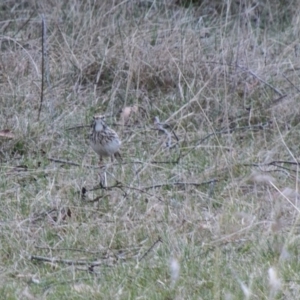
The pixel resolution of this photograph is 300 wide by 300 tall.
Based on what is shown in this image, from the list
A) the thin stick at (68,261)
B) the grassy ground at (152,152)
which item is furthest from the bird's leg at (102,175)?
the thin stick at (68,261)

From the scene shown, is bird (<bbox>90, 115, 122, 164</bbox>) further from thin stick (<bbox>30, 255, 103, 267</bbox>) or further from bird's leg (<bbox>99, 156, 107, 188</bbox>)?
thin stick (<bbox>30, 255, 103, 267</bbox>)

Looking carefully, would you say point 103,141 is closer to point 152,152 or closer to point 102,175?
point 102,175

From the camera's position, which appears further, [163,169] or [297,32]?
[297,32]

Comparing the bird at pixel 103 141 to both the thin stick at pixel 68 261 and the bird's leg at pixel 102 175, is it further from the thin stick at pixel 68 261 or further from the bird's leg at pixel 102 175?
the thin stick at pixel 68 261

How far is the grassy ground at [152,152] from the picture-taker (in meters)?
4.26

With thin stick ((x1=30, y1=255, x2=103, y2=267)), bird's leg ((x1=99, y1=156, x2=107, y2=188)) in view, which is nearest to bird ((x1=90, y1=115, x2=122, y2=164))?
bird's leg ((x1=99, y1=156, x2=107, y2=188))

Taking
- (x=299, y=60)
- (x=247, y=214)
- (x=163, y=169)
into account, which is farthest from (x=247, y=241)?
(x=299, y=60)

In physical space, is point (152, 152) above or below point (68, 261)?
below

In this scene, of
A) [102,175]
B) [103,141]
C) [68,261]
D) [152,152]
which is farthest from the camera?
[152,152]

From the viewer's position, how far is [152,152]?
6215 mm

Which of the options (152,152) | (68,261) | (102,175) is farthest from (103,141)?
(68,261)

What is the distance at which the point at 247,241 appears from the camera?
453cm

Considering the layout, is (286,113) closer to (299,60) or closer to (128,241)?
(299,60)

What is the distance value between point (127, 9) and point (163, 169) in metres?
2.77
